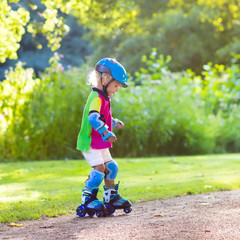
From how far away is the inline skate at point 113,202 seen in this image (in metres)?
4.26

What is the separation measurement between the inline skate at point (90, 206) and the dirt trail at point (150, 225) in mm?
67

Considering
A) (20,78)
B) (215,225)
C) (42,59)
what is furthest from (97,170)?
(42,59)

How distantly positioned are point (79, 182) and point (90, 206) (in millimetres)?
2193

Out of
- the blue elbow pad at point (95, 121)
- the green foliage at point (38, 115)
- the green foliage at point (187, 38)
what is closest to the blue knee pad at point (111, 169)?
the blue elbow pad at point (95, 121)

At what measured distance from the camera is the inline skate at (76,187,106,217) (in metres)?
4.15

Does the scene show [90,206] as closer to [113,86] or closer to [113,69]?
[113,86]

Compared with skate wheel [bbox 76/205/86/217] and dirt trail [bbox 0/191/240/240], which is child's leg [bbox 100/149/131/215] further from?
skate wheel [bbox 76/205/86/217]

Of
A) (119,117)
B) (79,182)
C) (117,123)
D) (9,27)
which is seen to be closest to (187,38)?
(119,117)

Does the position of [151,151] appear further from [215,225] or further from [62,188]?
[215,225]

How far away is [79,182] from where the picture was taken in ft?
20.7

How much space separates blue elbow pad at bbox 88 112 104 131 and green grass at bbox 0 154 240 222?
98 cm

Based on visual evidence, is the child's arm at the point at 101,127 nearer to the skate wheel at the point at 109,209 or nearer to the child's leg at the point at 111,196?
the child's leg at the point at 111,196

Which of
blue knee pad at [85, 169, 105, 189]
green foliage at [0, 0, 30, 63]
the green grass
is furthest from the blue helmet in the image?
green foliage at [0, 0, 30, 63]

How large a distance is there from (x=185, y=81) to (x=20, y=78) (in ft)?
18.4
